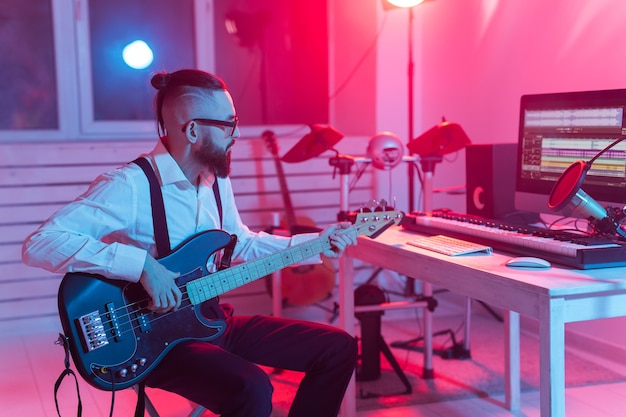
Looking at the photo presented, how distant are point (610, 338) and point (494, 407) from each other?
0.87 metres

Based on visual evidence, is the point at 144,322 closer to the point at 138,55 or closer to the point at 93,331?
the point at 93,331

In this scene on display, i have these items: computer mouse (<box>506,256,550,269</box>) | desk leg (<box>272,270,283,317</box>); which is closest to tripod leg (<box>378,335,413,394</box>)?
desk leg (<box>272,270,283,317</box>)

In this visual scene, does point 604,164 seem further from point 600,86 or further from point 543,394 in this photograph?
point 600,86

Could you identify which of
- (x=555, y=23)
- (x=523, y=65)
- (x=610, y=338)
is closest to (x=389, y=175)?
(x=523, y=65)

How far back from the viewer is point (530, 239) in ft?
7.23

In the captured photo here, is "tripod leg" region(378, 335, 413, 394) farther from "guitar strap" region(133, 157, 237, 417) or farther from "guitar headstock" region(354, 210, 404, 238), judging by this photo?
"guitar strap" region(133, 157, 237, 417)

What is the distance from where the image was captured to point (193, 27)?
486 cm

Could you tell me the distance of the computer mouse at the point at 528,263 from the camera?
6.66 feet

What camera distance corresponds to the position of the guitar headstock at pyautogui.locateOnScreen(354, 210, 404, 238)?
2363mm

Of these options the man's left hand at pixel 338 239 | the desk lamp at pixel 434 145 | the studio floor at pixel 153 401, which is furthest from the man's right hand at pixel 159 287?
the desk lamp at pixel 434 145

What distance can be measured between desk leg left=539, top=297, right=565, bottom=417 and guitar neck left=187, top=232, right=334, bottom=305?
2.37 feet

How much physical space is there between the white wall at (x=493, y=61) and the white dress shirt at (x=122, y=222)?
1835mm

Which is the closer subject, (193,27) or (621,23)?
(621,23)

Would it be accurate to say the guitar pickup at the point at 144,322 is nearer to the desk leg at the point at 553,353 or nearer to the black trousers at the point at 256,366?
the black trousers at the point at 256,366
